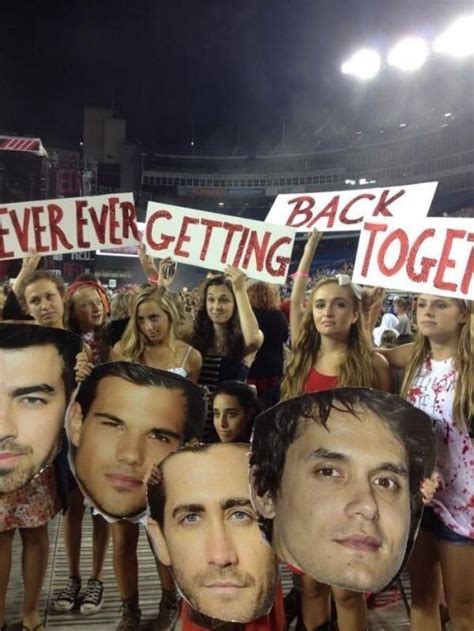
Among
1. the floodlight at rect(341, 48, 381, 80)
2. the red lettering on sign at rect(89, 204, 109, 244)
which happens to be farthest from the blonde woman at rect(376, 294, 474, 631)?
the floodlight at rect(341, 48, 381, 80)

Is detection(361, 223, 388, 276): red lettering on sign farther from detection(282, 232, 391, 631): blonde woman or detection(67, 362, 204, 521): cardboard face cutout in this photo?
detection(67, 362, 204, 521): cardboard face cutout

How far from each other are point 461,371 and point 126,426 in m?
1.22

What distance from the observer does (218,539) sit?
1788mm

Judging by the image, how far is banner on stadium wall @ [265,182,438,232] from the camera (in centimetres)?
224

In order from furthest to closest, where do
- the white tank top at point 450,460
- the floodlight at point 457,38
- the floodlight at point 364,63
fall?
the floodlight at point 457,38 → the floodlight at point 364,63 → the white tank top at point 450,460

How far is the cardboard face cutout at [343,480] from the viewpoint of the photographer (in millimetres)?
1681

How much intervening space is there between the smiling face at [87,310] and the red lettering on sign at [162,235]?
520 millimetres

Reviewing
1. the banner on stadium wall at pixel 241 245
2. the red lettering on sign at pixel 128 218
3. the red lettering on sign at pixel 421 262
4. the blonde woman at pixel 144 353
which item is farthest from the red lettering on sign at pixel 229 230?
the red lettering on sign at pixel 421 262

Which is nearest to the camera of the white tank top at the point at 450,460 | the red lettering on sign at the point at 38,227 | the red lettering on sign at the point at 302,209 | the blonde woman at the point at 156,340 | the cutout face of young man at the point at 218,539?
the cutout face of young man at the point at 218,539

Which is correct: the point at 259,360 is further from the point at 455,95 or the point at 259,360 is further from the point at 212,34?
the point at 455,95

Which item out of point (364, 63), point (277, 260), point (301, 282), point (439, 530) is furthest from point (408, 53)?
point (439, 530)

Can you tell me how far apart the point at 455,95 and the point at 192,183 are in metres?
6.55

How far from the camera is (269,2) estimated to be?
138 inches

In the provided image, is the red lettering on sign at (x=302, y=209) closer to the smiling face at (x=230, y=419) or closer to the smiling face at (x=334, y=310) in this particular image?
the smiling face at (x=334, y=310)
